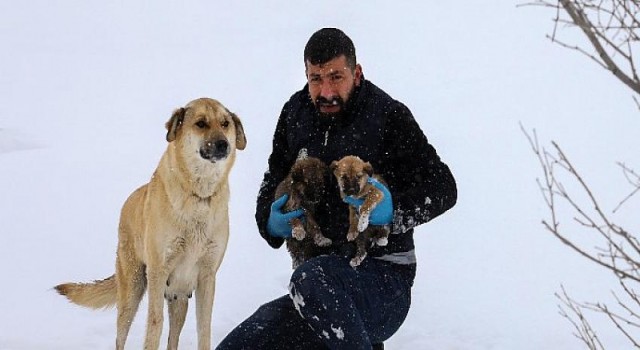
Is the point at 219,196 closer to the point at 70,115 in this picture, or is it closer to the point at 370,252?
the point at 370,252

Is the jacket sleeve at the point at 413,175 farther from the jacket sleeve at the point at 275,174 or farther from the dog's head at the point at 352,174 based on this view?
the jacket sleeve at the point at 275,174

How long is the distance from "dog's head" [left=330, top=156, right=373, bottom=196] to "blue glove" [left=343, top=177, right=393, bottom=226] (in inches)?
1.6

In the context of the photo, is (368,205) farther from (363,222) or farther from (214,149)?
(214,149)

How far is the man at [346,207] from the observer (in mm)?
3605

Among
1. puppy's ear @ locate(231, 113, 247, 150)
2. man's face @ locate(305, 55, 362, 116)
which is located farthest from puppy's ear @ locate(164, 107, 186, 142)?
man's face @ locate(305, 55, 362, 116)

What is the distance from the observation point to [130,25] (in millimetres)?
23188

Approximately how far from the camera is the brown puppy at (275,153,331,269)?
4.00 metres

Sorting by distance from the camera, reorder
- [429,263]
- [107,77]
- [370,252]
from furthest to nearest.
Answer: [107,77]
[429,263]
[370,252]

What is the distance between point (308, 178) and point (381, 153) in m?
0.41

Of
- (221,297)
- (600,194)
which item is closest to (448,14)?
(600,194)

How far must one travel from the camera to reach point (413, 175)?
400cm

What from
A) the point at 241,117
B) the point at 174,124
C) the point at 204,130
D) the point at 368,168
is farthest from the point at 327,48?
the point at 241,117

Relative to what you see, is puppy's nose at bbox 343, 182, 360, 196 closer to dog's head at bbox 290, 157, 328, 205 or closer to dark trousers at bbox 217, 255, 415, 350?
dog's head at bbox 290, 157, 328, 205

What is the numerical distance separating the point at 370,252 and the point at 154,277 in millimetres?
1476
